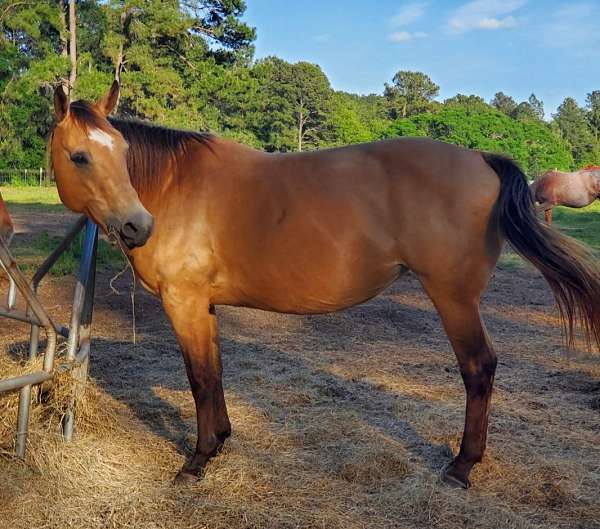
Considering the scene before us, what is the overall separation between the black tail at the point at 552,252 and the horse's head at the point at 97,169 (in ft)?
5.96

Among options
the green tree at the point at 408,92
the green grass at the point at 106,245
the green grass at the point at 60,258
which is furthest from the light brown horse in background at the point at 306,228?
the green tree at the point at 408,92

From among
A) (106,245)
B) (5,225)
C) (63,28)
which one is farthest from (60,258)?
(63,28)

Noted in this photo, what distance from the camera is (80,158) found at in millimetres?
2912

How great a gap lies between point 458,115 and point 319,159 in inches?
2247

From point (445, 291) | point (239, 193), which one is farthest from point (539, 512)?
point (239, 193)

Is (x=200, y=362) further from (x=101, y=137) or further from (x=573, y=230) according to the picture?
(x=573, y=230)

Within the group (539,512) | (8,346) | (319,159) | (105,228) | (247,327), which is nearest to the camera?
(539,512)

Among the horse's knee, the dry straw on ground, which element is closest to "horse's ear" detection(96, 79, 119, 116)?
the dry straw on ground

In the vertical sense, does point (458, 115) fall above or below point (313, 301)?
above

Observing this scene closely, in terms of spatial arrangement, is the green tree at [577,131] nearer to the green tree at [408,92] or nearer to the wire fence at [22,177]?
the green tree at [408,92]

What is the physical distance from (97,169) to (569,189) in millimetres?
7211

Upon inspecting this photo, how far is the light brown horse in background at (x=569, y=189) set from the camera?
26.8 ft

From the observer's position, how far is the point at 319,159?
128 inches

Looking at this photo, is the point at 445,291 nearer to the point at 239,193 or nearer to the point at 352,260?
the point at 352,260
